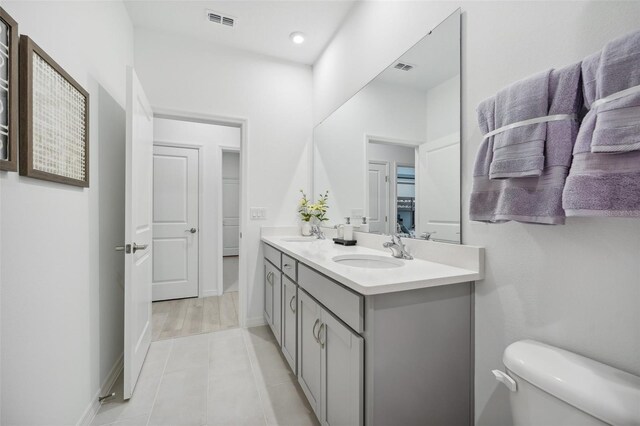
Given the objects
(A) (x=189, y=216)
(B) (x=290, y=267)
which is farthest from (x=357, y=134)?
(A) (x=189, y=216)

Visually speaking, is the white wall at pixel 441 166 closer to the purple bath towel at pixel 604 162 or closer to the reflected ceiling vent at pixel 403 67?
the reflected ceiling vent at pixel 403 67

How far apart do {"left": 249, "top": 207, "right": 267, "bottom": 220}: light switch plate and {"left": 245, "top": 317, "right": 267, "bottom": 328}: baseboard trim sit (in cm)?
96

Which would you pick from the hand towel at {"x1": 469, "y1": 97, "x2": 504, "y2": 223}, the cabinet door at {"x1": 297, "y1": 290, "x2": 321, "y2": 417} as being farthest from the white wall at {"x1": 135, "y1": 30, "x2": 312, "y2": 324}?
the hand towel at {"x1": 469, "y1": 97, "x2": 504, "y2": 223}

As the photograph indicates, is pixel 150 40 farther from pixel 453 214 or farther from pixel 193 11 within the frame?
pixel 453 214

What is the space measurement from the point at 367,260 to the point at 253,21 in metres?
2.12

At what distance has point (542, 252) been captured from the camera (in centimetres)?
96

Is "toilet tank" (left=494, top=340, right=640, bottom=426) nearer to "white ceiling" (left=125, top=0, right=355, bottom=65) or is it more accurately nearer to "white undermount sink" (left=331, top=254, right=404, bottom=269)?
"white undermount sink" (left=331, top=254, right=404, bottom=269)

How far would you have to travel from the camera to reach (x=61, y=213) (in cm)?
121

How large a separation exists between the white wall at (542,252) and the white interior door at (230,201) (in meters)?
5.55

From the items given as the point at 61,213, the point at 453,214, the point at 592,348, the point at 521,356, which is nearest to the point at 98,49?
the point at 61,213

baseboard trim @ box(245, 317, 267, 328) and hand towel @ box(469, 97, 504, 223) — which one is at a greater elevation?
hand towel @ box(469, 97, 504, 223)

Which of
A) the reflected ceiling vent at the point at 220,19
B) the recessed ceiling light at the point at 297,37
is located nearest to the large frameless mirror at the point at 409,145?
the recessed ceiling light at the point at 297,37

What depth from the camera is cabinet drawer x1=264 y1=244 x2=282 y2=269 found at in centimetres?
212

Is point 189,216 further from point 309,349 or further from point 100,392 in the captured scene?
point 309,349
